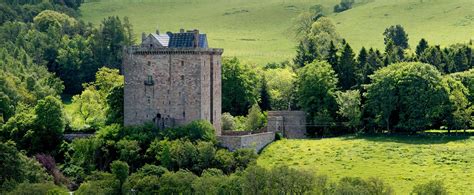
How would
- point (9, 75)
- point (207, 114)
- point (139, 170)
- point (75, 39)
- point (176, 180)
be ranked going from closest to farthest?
point (176, 180), point (139, 170), point (207, 114), point (9, 75), point (75, 39)

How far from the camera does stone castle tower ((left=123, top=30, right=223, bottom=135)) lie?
8644 centimetres

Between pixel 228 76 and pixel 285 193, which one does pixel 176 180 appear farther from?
pixel 228 76

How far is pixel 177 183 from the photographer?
7606 centimetres

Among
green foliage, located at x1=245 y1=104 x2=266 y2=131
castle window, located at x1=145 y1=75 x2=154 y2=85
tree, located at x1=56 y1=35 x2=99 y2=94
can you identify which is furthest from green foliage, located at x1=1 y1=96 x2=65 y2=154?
tree, located at x1=56 y1=35 x2=99 y2=94

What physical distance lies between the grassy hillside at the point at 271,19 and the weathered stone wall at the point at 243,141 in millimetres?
51721

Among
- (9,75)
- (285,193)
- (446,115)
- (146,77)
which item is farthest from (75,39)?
(285,193)

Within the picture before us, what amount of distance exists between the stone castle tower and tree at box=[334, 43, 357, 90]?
13.2 metres

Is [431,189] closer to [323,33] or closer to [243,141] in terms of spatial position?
[243,141]

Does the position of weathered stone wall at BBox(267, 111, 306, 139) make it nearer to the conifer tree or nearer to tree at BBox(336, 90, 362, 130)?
tree at BBox(336, 90, 362, 130)

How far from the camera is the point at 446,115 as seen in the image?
291 ft

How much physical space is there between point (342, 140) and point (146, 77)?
50.4ft

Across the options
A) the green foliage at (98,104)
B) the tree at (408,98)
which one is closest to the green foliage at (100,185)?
the green foliage at (98,104)

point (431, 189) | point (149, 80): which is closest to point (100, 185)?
point (149, 80)

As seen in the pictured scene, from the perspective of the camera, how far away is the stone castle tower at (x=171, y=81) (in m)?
86.4
